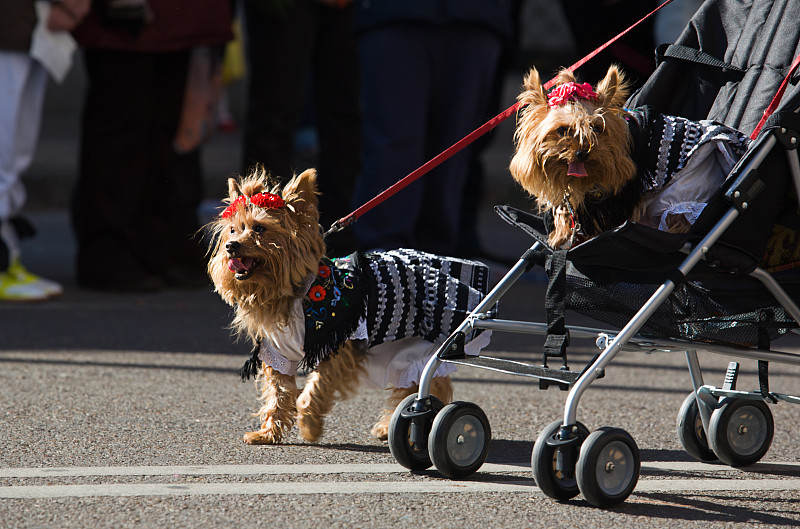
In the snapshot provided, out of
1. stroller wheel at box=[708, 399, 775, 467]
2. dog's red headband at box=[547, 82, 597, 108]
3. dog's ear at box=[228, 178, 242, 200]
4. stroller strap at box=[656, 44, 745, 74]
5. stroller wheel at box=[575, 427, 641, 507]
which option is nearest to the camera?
stroller wheel at box=[575, 427, 641, 507]

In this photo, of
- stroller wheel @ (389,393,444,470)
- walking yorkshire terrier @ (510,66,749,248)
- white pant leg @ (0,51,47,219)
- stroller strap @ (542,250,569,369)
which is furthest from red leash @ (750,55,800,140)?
white pant leg @ (0,51,47,219)

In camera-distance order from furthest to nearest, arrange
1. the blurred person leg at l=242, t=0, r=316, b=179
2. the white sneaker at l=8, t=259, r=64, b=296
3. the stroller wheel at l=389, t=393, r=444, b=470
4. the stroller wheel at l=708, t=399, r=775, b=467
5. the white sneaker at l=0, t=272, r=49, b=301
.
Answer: the blurred person leg at l=242, t=0, r=316, b=179, the white sneaker at l=8, t=259, r=64, b=296, the white sneaker at l=0, t=272, r=49, b=301, the stroller wheel at l=708, t=399, r=775, b=467, the stroller wheel at l=389, t=393, r=444, b=470

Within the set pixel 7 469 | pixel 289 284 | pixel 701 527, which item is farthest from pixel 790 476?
pixel 7 469

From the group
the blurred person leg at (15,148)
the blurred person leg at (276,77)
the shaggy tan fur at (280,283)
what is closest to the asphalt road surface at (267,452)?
the shaggy tan fur at (280,283)

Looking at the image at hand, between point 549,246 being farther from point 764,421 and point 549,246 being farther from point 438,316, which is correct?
point 764,421

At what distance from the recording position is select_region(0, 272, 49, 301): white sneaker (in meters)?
6.17

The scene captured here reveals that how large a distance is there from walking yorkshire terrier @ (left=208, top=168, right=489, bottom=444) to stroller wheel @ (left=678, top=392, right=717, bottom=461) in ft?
2.29

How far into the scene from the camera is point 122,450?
3.56 m

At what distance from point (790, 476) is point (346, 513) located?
4.70 feet

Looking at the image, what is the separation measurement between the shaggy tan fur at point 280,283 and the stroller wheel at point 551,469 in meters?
0.82

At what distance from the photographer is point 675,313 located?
3256mm

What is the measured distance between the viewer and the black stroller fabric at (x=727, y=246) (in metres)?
3.12

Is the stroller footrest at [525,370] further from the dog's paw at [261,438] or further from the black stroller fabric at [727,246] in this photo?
the dog's paw at [261,438]

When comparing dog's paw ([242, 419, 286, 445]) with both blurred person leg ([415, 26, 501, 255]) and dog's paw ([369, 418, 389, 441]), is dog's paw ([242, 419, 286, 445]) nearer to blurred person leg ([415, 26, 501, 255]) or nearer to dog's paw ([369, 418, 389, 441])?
dog's paw ([369, 418, 389, 441])
